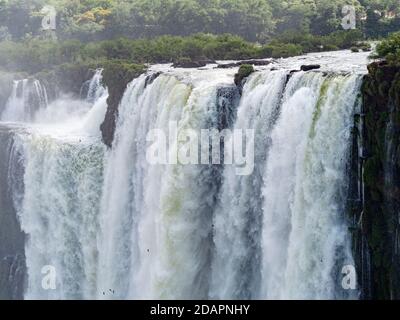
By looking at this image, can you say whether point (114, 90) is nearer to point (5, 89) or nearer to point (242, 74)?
point (242, 74)

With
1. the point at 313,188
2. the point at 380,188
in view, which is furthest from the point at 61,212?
the point at 380,188

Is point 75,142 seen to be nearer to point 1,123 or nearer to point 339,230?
point 1,123

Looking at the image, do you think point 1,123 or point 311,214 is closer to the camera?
point 311,214

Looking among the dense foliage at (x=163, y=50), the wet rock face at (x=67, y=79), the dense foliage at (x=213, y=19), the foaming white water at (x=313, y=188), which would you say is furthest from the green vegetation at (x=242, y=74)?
the dense foliage at (x=213, y=19)

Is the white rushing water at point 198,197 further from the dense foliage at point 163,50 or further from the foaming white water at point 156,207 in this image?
the dense foliage at point 163,50

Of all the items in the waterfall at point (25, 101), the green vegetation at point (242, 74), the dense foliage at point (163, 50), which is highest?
the dense foliage at point (163, 50)
